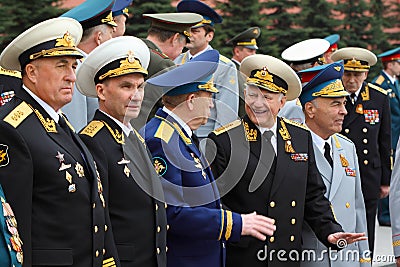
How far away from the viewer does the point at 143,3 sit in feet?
45.3

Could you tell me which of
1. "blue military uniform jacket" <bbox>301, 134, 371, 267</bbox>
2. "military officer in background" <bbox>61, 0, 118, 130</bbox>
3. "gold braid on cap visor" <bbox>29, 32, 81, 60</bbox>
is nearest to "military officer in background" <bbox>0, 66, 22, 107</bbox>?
"military officer in background" <bbox>61, 0, 118, 130</bbox>

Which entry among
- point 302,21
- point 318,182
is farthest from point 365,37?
point 318,182

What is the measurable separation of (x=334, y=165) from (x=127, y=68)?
75.5 inches

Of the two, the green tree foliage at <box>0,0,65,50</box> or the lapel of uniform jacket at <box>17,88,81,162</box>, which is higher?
the lapel of uniform jacket at <box>17,88,81,162</box>

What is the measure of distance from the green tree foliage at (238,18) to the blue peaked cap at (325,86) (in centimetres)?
898

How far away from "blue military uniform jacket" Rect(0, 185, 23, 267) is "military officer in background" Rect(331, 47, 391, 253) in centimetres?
523

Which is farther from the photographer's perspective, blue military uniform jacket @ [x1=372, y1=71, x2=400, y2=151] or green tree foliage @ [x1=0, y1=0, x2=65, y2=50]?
green tree foliage @ [x1=0, y1=0, x2=65, y2=50]

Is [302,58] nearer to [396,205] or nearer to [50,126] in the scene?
[396,205]

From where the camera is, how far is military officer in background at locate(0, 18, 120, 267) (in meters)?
3.87

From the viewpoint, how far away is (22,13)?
12742mm

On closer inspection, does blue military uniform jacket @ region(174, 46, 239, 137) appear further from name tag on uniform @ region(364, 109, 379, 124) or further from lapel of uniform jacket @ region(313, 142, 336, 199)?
name tag on uniform @ region(364, 109, 379, 124)

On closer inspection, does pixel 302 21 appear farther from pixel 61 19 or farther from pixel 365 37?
pixel 61 19

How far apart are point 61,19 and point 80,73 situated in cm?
48

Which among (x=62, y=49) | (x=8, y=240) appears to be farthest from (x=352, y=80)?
(x=8, y=240)
